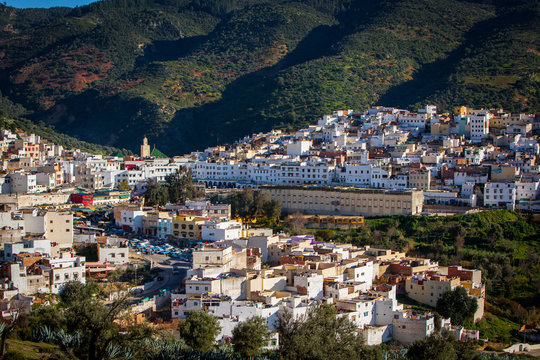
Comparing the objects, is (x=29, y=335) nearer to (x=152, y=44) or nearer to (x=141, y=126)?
(x=141, y=126)

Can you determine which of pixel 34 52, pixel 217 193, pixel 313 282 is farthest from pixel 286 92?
pixel 313 282

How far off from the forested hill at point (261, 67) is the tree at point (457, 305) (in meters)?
36.2

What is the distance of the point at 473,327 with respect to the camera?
31.8 metres

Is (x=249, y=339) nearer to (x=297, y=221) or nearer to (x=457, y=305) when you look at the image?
(x=457, y=305)

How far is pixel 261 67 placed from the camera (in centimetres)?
9456

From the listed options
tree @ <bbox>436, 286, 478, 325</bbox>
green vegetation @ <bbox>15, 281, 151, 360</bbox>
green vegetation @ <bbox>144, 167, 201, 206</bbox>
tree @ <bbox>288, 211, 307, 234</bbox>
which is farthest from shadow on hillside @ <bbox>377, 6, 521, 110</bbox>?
green vegetation @ <bbox>15, 281, 151, 360</bbox>

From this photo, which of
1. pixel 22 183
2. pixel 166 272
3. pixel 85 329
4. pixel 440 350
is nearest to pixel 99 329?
pixel 85 329

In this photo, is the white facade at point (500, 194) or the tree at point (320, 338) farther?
the white facade at point (500, 194)

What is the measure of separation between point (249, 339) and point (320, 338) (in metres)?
2.04

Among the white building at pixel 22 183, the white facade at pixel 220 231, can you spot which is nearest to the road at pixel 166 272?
the white facade at pixel 220 231

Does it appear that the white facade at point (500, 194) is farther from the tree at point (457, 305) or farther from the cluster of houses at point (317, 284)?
the tree at point (457, 305)

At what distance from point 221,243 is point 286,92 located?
45320mm

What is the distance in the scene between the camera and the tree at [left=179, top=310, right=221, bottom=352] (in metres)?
23.7

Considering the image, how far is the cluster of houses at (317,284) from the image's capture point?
27203mm
